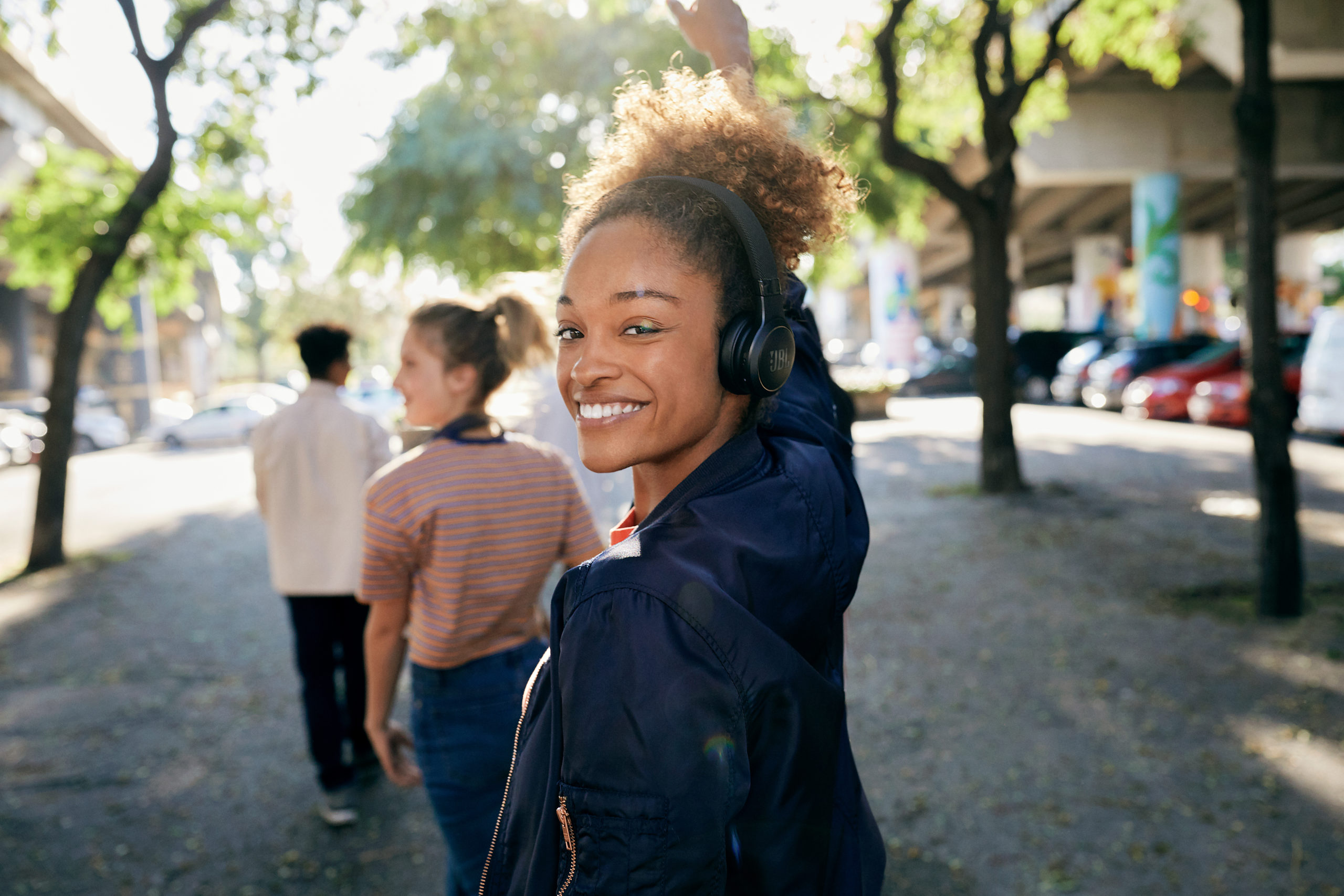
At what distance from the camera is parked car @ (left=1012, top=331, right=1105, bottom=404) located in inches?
923

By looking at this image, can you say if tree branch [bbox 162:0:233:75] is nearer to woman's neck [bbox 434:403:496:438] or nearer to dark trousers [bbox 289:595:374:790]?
dark trousers [bbox 289:595:374:790]

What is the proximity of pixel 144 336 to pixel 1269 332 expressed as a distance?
39.1 meters

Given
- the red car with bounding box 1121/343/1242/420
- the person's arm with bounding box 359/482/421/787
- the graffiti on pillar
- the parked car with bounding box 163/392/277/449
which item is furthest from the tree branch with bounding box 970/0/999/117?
the parked car with bounding box 163/392/277/449

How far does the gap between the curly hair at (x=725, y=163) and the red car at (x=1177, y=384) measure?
1808 centimetres

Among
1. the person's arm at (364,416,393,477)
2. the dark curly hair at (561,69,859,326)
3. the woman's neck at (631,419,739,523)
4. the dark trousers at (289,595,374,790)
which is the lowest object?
Answer: the dark trousers at (289,595,374,790)

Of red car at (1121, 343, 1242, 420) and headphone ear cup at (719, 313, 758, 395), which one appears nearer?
headphone ear cup at (719, 313, 758, 395)

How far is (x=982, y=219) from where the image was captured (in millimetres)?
9953

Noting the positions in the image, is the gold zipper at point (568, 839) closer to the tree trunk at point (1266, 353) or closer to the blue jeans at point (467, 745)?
the blue jeans at point (467, 745)

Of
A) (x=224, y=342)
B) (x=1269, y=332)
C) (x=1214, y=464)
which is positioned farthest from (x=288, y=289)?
(x=1269, y=332)

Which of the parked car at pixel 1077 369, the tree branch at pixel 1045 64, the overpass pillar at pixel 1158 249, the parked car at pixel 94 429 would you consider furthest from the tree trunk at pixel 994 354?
the parked car at pixel 94 429

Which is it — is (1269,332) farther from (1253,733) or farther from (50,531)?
(50,531)

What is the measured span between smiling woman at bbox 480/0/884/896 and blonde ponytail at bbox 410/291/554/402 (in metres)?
1.26

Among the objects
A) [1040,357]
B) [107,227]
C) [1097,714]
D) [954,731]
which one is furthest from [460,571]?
[1040,357]

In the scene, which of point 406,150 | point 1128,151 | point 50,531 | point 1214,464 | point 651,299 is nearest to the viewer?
point 651,299
